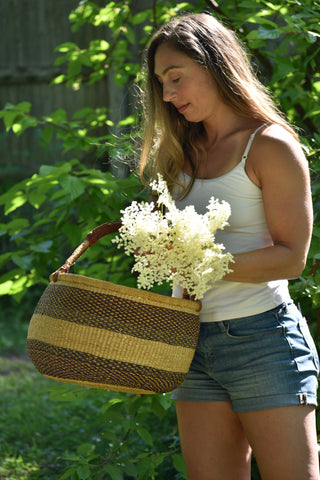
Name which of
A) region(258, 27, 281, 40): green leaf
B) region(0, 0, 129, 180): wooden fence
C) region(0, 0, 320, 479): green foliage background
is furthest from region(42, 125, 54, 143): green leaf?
region(0, 0, 129, 180): wooden fence

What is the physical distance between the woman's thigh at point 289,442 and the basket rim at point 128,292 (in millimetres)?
313

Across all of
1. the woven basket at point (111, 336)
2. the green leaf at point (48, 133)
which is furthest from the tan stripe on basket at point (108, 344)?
the green leaf at point (48, 133)

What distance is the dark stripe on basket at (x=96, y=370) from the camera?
54.5 inches

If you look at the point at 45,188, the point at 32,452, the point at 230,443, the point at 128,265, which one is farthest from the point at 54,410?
the point at 230,443

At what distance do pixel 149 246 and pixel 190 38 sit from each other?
0.58 metres

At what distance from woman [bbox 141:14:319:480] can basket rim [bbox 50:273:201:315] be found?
130mm

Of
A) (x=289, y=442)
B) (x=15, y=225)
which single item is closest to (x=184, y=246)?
(x=289, y=442)

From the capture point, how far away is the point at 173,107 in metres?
1.78

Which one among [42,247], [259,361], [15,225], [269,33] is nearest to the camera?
[259,361]

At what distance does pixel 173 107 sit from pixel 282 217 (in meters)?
0.54

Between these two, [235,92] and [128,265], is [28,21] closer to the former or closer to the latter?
[128,265]

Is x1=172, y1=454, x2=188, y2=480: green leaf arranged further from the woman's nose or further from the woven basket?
the woman's nose

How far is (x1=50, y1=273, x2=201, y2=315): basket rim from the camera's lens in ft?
4.53

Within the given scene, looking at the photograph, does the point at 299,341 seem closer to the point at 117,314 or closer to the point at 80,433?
the point at 117,314
